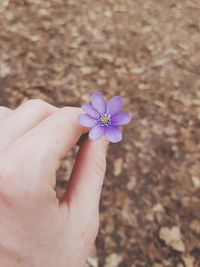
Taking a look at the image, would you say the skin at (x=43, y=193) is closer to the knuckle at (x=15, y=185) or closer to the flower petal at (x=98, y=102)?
the knuckle at (x=15, y=185)

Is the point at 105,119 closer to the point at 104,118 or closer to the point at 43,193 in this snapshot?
the point at 104,118

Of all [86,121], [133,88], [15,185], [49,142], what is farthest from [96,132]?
[133,88]

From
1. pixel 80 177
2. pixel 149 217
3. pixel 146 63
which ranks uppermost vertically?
pixel 80 177

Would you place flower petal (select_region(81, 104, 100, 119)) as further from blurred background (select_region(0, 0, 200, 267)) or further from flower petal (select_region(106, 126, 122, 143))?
blurred background (select_region(0, 0, 200, 267))

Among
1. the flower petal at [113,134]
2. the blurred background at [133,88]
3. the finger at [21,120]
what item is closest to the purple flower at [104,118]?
the flower petal at [113,134]

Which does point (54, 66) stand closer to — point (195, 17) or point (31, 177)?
point (195, 17)

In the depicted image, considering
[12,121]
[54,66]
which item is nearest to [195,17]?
[54,66]

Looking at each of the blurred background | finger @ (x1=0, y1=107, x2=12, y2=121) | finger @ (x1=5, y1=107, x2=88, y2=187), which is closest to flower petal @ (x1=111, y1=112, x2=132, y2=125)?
finger @ (x1=5, y1=107, x2=88, y2=187)
